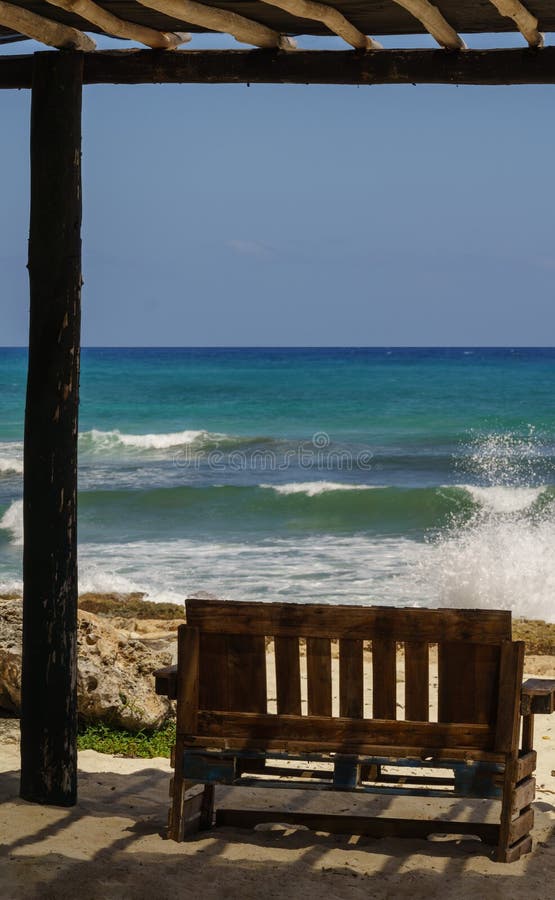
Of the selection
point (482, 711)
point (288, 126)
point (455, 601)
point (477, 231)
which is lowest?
point (455, 601)

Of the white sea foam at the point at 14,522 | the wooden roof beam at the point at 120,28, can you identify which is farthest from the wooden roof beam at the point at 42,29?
the white sea foam at the point at 14,522

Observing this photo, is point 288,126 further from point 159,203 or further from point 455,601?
point 455,601

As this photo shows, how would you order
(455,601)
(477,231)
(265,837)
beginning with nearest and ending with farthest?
(265,837) < (455,601) < (477,231)

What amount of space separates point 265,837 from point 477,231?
5795 centimetres

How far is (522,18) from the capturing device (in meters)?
4.29

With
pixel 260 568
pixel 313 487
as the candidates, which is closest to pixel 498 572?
pixel 260 568

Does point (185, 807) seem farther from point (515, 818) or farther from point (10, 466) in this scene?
point (10, 466)

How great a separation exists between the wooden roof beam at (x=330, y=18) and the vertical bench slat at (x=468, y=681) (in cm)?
219

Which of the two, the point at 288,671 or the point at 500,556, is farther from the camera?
the point at 500,556

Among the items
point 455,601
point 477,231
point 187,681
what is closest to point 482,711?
point 187,681

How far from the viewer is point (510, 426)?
34.8m

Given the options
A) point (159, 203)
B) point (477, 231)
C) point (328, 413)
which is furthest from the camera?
point (159, 203)

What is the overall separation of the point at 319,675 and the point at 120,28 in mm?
2454

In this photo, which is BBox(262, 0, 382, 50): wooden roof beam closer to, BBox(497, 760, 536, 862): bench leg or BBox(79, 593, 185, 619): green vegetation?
BBox(497, 760, 536, 862): bench leg
